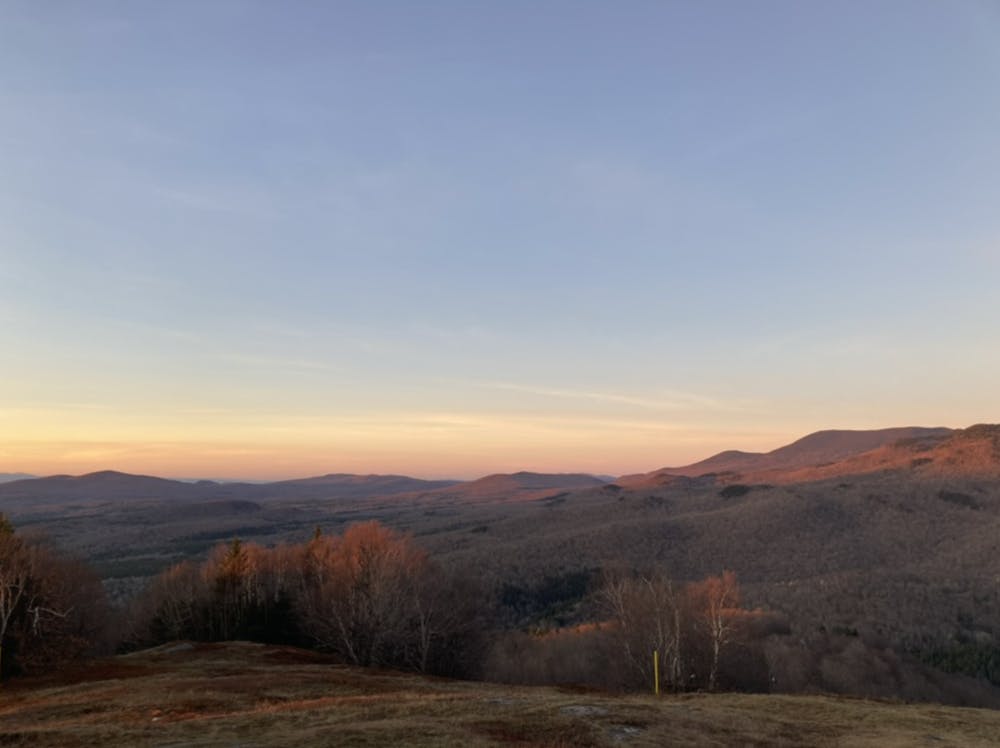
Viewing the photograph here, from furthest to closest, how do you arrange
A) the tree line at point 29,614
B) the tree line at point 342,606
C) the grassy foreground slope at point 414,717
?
the tree line at point 342,606
the tree line at point 29,614
the grassy foreground slope at point 414,717

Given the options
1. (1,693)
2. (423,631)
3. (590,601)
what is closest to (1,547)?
(1,693)

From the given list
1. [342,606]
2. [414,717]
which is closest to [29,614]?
[342,606]

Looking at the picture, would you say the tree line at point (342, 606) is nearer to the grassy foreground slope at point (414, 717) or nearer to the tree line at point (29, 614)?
the tree line at point (29, 614)

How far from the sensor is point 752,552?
493ft

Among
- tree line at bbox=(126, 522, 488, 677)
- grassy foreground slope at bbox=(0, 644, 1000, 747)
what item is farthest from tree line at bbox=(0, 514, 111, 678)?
tree line at bbox=(126, 522, 488, 677)

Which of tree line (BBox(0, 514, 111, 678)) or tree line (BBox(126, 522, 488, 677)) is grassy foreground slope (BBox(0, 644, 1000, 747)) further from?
tree line (BBox(126, 522, 488, 677))

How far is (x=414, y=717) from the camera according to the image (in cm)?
2325

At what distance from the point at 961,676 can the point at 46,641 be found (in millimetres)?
92429

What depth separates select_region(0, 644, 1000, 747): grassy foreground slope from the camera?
2050 centimetres

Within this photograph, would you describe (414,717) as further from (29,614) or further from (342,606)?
(342,606)

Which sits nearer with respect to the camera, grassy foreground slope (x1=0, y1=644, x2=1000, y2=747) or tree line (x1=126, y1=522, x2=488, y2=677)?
grassy foreground slope (x1=0, y1=644, x2=1000, y2=747)

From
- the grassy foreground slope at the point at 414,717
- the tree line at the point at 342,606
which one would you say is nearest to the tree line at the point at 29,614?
the grassy foreground slope at the point at 414,717

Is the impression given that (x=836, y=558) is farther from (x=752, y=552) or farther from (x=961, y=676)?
(x=961, y=676)

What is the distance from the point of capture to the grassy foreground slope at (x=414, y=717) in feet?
67.3
